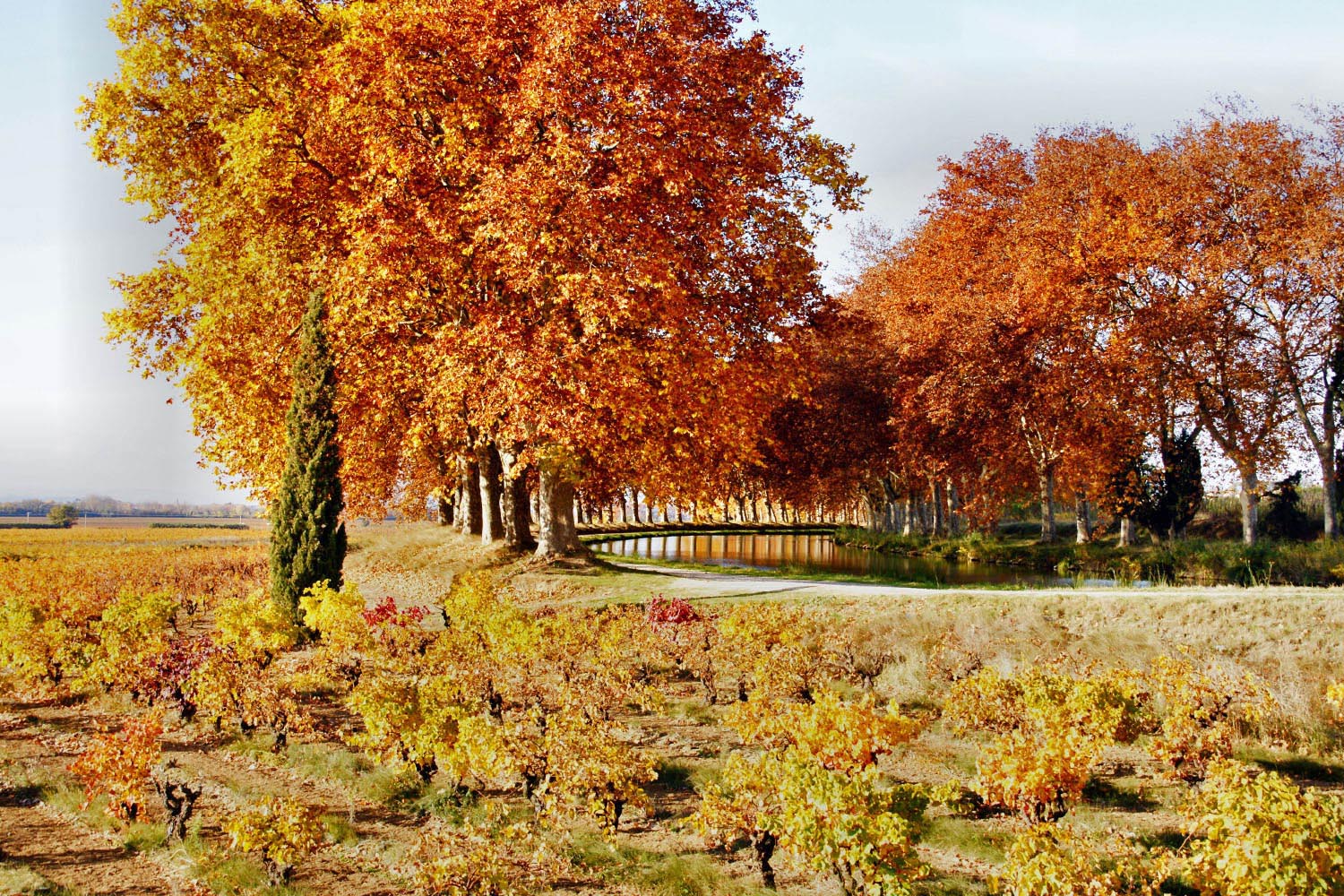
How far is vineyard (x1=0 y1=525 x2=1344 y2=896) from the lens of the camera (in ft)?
22.2

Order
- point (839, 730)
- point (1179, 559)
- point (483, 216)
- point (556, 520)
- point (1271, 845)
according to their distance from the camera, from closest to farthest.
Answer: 1. point (1271, 845)
2. point (839, 730)
3. point (483, 216)
4. point (556, 520)
5. point (1179, 559)

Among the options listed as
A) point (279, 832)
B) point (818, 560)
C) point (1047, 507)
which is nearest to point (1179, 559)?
point (1047, 507)

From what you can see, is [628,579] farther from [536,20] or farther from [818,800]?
[818,800]

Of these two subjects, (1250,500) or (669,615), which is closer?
(669,615)

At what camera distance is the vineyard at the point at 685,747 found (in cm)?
675

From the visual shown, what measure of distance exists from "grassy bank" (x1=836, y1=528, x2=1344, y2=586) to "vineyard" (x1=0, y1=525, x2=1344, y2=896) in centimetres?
865

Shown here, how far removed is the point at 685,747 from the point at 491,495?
59.3 feet

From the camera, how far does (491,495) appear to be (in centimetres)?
2772

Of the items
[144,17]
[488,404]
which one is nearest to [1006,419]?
[488,404]

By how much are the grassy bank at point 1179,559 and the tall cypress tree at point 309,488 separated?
17697 mm

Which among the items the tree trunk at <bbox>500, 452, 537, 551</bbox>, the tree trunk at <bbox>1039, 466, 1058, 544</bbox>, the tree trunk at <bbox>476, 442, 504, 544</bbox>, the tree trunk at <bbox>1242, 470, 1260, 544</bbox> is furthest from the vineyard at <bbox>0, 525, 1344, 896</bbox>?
the tree trunk at <bbox>1039, 466, 1058, 544</bbox>

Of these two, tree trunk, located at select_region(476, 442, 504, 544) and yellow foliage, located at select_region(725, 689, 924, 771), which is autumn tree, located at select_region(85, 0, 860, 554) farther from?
yellow foliage, located at select_region(725, 689, 924, 771)

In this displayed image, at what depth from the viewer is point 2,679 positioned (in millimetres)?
13930

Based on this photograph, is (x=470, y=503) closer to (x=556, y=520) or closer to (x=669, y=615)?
(x=556, y=520)
